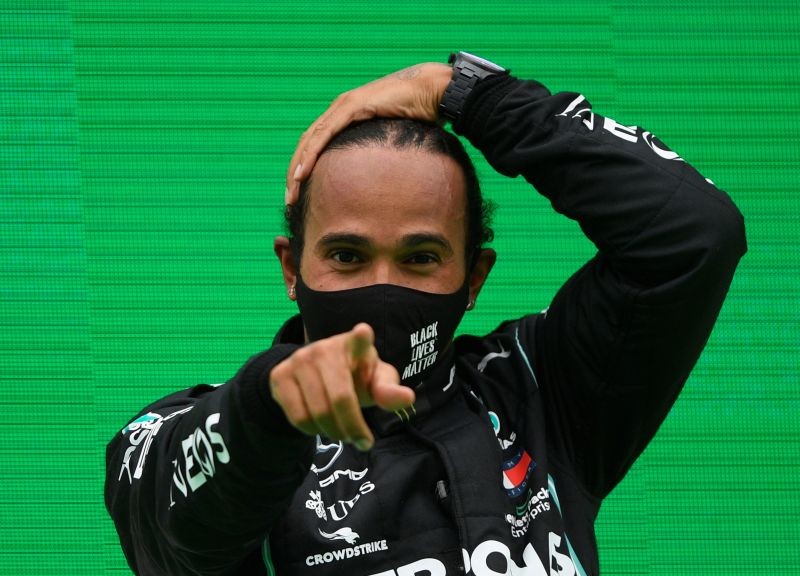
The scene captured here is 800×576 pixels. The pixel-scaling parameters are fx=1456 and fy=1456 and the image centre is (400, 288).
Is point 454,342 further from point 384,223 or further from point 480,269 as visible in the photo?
point 384,223

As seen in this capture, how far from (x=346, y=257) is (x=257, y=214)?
1.30 metres

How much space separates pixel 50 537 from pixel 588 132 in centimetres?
156

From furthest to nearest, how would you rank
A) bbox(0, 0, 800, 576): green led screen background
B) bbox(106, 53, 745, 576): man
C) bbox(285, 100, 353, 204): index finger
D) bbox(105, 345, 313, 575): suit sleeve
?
bbox(0, 0, 800, 576): green led screen background < bbox(285, 100, 353, 204): index finger < bbox(106, 53, 745, 576): man < bbox(105, 345, 313, 575): suit sleeve

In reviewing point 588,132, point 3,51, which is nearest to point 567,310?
point 588,132

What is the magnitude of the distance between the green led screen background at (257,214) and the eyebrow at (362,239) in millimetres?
1210

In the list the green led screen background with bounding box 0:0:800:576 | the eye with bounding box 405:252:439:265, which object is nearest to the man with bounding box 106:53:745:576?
the eye with bounding box 405:252:439:265

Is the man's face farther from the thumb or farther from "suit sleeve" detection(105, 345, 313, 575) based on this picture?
the thumb

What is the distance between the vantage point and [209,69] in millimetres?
3193

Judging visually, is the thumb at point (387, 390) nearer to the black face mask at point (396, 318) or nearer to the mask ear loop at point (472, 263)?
the black face mask at point (396, 318)

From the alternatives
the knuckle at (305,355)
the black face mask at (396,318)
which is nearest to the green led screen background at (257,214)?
the black face mask at (396,318)

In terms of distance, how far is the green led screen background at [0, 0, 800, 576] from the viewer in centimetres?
299

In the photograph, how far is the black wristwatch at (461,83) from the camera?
1955mm

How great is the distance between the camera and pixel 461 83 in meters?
1.96

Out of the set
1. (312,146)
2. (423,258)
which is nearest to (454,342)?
(423,258)
